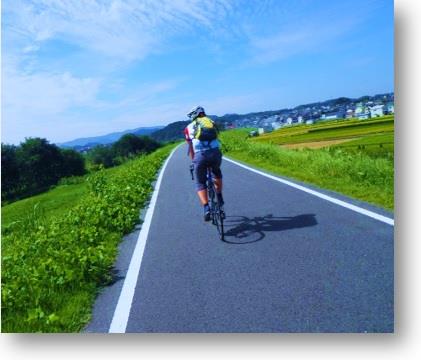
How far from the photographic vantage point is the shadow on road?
6595mm

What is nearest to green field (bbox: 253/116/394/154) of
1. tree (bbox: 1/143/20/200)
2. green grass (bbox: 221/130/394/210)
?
green grass (bbox: 221/130/394/210)

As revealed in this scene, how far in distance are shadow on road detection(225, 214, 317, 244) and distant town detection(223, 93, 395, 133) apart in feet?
5.53

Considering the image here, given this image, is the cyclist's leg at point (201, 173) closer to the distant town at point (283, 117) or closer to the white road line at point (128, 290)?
the distant town at point (283, 117)

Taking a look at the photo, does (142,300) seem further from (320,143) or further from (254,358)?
(320,143)

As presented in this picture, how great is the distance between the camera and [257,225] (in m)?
7.24

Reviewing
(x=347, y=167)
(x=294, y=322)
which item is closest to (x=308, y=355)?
(x=294, y=322)

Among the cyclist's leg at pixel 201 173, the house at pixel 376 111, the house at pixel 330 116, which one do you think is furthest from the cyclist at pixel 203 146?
the house at pixel 330 116

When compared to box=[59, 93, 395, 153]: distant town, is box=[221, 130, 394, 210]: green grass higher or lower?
lower

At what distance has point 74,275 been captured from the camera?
5285 millimetres

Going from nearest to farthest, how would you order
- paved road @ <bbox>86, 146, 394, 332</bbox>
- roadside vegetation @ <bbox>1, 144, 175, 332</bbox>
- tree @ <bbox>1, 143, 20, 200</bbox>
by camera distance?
paved road @ <bbox>86, 146, 394, 332</bbox>
roadside vegetation @ <bbox>1, 144, 175, 332</bbox>
tree @ <bbox>1, 143, 20, 200</bbox>

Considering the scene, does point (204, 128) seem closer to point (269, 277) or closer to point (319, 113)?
point (269, 277)

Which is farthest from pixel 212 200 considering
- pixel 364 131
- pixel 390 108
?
pixel 364 131

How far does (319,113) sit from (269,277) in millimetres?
4184

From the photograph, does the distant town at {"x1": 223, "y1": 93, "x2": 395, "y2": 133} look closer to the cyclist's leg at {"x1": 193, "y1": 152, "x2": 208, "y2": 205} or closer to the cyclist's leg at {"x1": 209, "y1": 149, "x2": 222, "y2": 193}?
the cyclist's leg at {"x1": 209, "y1": 149, "x2": 222, "y2": 193}
